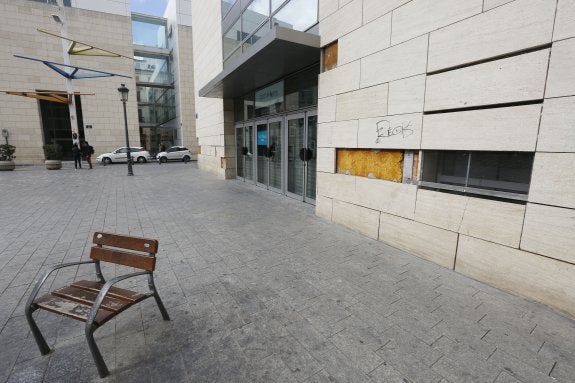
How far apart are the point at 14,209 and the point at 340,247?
8.13 meters

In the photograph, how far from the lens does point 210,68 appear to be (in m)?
13.8

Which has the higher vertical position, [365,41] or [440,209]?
[365,41]

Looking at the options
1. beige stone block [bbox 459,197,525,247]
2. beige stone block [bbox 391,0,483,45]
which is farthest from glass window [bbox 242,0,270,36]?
beige stone block [bbox 459,197,525,247]

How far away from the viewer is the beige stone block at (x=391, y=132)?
4.09 meters

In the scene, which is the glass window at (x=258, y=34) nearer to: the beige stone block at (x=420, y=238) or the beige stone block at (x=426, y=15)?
the beige stone block at (x=426, y=15)

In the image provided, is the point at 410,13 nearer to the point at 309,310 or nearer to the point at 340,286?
the point at 340,286

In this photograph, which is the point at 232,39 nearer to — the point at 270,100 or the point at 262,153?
the point at 270,100

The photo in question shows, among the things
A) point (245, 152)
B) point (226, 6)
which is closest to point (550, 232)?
point (245, 152)

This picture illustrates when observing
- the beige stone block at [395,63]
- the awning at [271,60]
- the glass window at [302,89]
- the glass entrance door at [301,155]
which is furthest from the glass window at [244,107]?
the beige stone block at [395,63]

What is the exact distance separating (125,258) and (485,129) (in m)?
4.11

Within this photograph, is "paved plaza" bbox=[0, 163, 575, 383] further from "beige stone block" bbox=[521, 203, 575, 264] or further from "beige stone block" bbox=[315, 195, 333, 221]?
"beige stone block" bbox=[315, 195, 333, 221]

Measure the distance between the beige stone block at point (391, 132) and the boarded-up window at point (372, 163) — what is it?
5.5 inches

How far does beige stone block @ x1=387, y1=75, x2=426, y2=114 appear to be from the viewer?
3963mm

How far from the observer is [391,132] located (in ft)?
14.6
